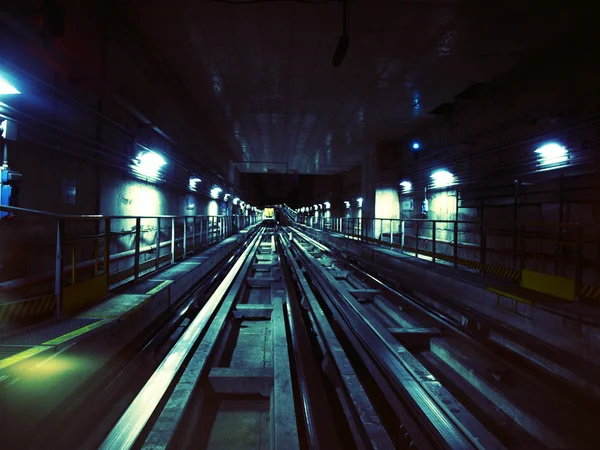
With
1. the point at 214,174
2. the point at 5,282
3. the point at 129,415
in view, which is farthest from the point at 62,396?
the point at 214,174

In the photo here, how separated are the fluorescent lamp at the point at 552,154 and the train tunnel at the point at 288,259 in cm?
4

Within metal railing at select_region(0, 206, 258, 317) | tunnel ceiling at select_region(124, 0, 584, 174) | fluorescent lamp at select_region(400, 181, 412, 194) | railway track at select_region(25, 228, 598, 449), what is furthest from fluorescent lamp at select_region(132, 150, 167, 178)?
fluorescent lamp at select_region(400, 181, 412, 194)

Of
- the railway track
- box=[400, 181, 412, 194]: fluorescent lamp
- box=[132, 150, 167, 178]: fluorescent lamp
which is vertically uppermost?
box=[400, 181, 412, 194]: fluorescent lamp

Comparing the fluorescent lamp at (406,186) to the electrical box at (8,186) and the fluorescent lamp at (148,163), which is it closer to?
the fluorescent lamp at (148,163)

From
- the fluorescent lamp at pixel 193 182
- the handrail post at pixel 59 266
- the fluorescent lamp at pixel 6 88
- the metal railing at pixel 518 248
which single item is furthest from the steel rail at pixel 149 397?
the fluorescent lamp at pixel 193 182

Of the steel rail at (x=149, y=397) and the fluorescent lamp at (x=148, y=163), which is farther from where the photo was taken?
the fluorescent lamp at (x=148, y=163)

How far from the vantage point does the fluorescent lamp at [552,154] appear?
6008mm

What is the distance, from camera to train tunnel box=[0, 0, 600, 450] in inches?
92.4

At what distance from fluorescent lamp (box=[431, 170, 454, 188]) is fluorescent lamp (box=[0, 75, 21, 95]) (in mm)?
10413

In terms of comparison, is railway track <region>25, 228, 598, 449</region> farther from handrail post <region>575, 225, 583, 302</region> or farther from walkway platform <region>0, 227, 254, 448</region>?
handrail post <region>575, 225, 583, 302</region>

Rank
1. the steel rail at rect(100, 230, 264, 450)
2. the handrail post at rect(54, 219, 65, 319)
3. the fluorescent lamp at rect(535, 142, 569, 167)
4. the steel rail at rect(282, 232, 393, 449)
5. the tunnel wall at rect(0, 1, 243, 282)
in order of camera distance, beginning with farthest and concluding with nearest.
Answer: the fluorescent lamp at rect(535, 142, 569, 167)
the tunnel wall at rect(0, 1, 243, 282)
the handrail post at rect(54, 219, 65, 319)
the steel rail at rect(282, 232, 393, 449)
the steel rail at rect(100, 230, 264, 450)

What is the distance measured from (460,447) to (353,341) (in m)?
1.82

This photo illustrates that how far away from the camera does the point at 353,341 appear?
372 centimetres

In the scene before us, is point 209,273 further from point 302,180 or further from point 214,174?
point 302,180
